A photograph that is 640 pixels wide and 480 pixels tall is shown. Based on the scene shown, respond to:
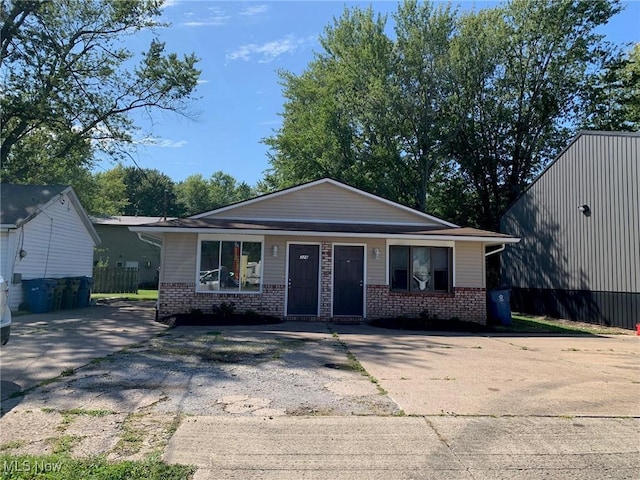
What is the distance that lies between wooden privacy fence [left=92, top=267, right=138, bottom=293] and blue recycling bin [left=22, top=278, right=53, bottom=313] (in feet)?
40.3

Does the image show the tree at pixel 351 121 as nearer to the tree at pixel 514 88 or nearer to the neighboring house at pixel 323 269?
the tree at pixel 514 88

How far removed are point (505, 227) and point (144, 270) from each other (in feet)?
85.3

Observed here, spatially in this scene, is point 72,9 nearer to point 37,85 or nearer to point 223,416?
point 37,85

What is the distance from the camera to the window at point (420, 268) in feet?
44.2

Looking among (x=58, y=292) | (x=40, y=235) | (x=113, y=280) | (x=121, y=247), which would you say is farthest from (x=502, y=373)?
(x=121, y=247)

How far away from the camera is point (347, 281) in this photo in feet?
43.7

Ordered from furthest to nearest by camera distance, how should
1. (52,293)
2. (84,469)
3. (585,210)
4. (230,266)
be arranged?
(585,210) → (52,293) → (230,266) → (84,469)

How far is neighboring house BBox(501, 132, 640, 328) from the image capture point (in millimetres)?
14148

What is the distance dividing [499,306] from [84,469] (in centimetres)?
1303

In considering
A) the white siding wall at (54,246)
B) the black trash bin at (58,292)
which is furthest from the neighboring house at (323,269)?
the white siding wall at (54,246)

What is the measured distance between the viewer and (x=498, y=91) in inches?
1094

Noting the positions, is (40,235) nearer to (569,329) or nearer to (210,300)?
(210,300)

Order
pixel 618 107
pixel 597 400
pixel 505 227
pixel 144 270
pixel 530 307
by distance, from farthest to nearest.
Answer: pixel 144 270, pixel 618 107, pixel 505 227, pixel 530 307, pixel 597 400

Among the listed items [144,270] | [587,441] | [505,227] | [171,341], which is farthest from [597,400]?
[144,270]
